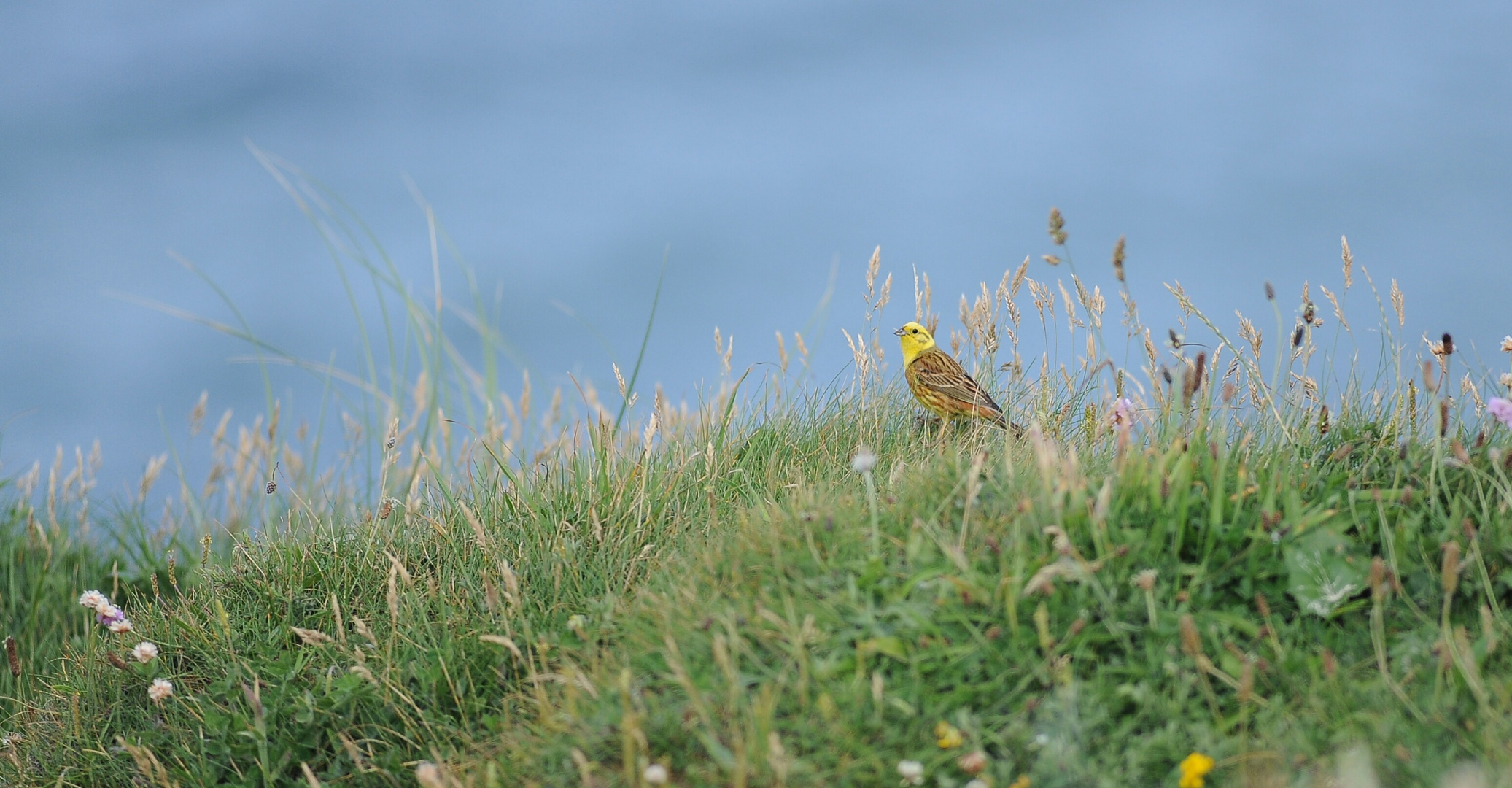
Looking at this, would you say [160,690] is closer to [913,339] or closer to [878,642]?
[878,642]

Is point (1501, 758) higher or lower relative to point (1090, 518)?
lower

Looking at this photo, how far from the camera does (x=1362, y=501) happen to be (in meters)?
3.69

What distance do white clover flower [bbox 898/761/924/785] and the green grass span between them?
0.04 meters

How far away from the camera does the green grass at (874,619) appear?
2850 millimetres

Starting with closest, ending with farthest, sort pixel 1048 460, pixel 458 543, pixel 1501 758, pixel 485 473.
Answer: pixel 1501 758
pixel 1048 460
pixel 458 543
pixel 485 473

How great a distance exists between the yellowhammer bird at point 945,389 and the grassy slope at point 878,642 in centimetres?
83

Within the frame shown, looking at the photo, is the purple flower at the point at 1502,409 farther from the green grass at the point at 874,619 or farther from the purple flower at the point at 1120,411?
the purple flower at the point at 1120,411

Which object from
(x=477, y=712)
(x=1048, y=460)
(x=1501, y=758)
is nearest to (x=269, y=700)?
(x=477, y=712)

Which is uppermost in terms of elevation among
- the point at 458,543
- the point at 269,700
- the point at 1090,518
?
the point at 1090,518


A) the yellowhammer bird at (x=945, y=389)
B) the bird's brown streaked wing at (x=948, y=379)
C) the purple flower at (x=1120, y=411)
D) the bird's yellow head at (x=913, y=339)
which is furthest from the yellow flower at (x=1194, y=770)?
the bird's yellow head at (x=913, y=339)

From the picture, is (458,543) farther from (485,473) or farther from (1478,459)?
(1478,459)

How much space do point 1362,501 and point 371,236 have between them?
15.4 ft

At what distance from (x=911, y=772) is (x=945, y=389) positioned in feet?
10.4

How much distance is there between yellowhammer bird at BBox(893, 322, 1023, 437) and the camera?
18.1 ft
